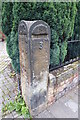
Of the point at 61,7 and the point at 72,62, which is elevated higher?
the point at 61,7

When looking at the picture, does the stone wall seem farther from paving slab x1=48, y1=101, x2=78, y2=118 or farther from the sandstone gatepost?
paving slab x1=48, y1=101, x2=78, y2=118

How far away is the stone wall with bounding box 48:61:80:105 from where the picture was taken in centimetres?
181

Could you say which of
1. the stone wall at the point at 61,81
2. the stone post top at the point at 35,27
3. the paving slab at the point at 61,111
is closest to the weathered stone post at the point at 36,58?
the stone post top at the point at 35,27

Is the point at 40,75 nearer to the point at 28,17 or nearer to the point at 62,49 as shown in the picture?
the point at 62,49

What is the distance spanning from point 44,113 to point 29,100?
0.47 meters

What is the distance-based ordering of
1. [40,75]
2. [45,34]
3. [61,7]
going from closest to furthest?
[45,34] < [40,75] < [61,7]

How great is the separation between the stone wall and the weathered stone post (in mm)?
158

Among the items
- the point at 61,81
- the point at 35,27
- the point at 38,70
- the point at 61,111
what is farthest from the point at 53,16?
the point at 61,111

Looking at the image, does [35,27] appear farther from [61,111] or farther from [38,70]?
[61,111]

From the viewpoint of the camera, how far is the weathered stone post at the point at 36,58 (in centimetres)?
131

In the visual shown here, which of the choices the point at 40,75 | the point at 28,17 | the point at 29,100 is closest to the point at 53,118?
the point at 29,100

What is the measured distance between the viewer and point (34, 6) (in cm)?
176

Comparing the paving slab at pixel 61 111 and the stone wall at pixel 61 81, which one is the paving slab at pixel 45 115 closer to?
the paving slab at pixel 61 111

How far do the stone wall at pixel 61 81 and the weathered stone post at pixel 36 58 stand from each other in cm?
16
